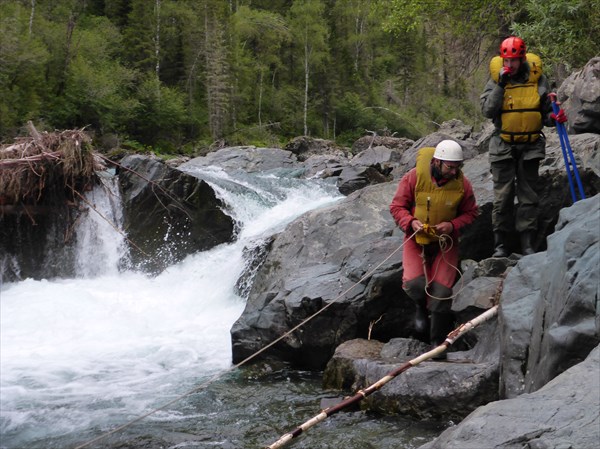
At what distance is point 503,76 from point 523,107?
1.24ft

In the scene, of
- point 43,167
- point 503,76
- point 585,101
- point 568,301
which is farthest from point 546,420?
point 43,167

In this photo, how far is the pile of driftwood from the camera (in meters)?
10.9

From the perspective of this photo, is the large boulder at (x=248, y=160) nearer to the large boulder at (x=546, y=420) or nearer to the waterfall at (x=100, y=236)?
the waterfall at (x=100, y=236)

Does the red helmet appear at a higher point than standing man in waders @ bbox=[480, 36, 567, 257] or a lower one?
higher

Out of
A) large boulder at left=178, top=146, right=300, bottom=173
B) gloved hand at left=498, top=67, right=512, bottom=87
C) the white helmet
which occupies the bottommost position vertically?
large boulder at left=178, top=146, right=300, bottom=173

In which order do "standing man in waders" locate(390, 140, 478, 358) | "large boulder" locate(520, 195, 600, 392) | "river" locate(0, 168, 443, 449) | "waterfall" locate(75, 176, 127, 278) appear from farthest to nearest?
"waterfall" locate(75, 176, 127, 278)
"standing man in waders" locate(390, 140, 478, 358)
"river" locate(0, 168, 443, 449)
"large boulder" locate(520, 195, 600, 392)

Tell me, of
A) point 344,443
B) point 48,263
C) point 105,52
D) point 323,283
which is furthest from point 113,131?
point 344,443

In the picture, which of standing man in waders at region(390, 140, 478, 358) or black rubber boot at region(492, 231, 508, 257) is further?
black rubber boot at region(492, 231, 508, 257)

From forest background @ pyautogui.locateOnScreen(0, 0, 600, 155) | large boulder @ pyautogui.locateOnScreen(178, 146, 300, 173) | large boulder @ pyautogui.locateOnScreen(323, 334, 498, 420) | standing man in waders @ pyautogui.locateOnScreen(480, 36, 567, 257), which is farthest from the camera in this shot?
forest background @ pyautogui.locateOnScreen(0, 0, 600, 155)

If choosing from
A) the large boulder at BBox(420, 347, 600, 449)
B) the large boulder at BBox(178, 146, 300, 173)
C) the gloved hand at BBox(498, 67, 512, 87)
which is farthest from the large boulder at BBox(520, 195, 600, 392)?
the large boulder at BBox(178, 146, 300, 173)

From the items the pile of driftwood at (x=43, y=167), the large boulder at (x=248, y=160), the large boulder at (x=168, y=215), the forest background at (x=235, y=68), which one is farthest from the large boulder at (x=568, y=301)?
the large boulder at (x=248, y=160)

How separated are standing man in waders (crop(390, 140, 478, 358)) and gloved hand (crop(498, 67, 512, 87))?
1.06m

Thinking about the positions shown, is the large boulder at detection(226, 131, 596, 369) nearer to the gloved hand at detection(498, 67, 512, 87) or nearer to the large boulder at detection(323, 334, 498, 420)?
the large boulder at detection(323, 334, 498, 420)

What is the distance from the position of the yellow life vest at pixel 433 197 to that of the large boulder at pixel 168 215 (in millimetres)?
6372
